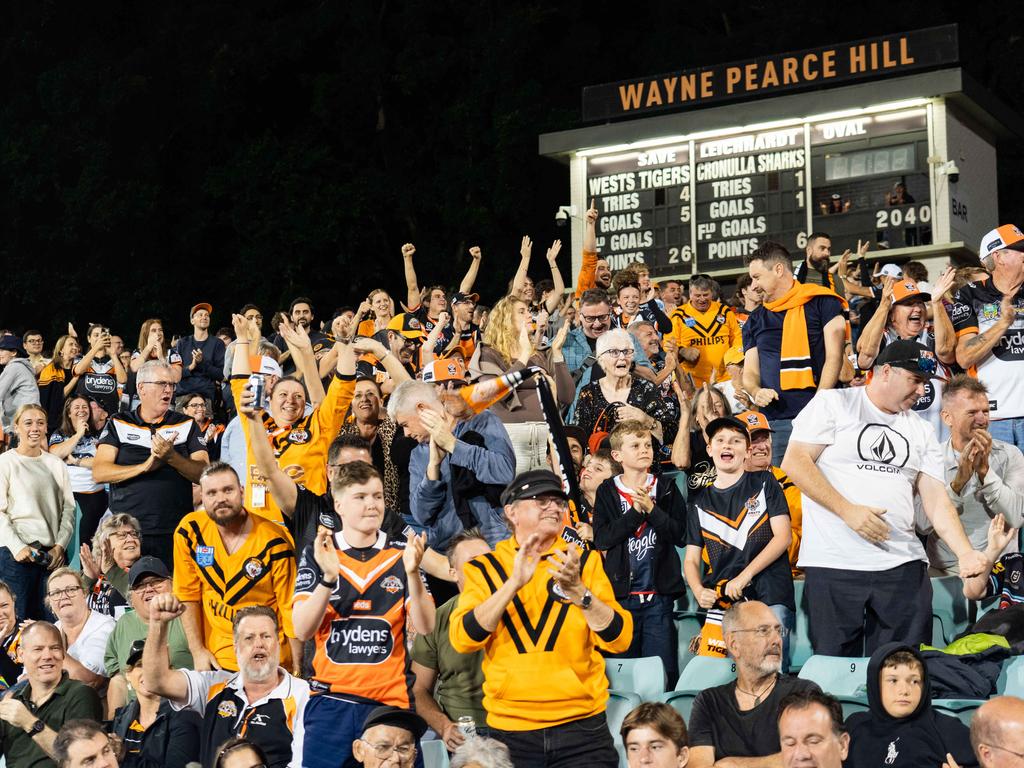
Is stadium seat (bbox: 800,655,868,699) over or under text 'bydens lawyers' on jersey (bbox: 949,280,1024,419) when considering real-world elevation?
under

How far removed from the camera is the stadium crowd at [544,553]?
546 centimetres

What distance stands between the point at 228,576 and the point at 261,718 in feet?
3.40

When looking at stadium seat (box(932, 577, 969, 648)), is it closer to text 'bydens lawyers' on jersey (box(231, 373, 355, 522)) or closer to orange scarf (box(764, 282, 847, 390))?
orange scarf (box(764, 282, 847, 390))

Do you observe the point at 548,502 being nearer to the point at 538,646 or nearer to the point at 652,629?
the point at 538,646

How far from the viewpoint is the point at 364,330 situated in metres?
14.2

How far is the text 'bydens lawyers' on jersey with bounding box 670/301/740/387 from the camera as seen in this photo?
1189 cm

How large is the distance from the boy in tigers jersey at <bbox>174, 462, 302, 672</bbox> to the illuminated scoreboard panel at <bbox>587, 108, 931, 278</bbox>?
11200 millimetres

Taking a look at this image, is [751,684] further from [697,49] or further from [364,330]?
[697,49]

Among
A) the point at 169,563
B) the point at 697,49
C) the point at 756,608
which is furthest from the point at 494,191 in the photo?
the point at 756,608

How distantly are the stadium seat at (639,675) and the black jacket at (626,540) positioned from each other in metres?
0.64

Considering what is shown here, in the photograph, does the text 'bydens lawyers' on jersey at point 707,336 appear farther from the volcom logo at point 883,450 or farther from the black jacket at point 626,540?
the volcom logo at point 883,450

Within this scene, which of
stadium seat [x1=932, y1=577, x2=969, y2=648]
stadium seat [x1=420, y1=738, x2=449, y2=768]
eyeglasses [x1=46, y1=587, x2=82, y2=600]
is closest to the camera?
stadium seat [x1=420, y1=738, x2=449, y2=768]

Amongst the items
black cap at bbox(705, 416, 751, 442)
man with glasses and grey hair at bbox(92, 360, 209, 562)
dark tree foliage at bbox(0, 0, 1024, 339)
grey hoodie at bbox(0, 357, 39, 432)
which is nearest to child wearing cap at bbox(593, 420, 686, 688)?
black cap at bbox(705, 416, 751, 442)

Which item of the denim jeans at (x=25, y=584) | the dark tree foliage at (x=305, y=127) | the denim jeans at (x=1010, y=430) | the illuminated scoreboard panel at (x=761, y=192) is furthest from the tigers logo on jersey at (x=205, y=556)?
the dark tree foliage at (x=305, y=127)
